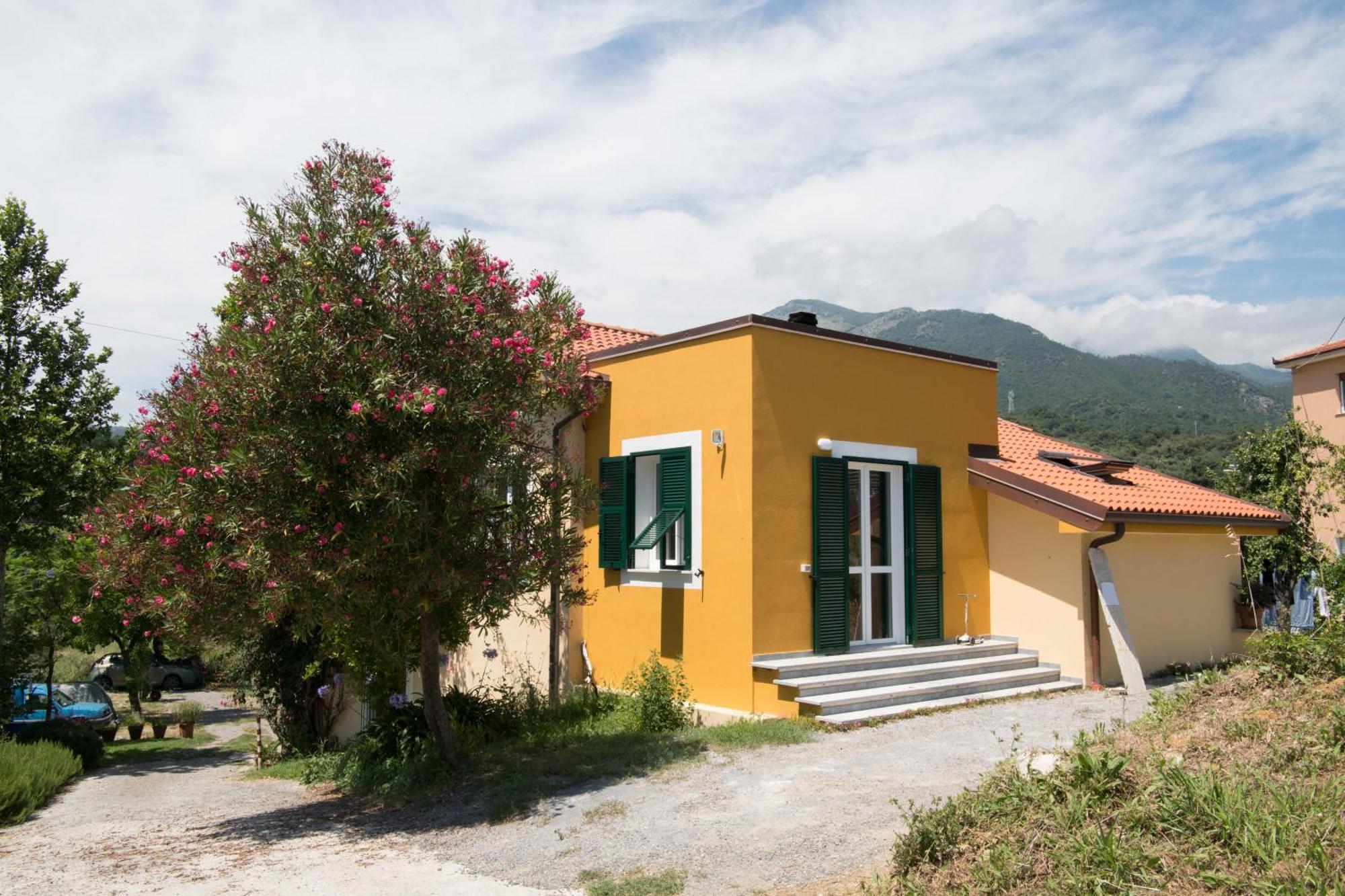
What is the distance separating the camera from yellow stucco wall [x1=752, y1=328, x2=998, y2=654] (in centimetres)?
1059

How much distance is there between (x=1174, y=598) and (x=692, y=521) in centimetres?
673

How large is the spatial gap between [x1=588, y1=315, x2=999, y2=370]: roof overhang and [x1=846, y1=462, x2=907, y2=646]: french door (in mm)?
1500

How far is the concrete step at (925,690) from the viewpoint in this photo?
9836mm

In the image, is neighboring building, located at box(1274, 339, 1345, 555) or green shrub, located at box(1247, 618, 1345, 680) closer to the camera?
green shrub, located at box(1247, 618, 1345, 680)

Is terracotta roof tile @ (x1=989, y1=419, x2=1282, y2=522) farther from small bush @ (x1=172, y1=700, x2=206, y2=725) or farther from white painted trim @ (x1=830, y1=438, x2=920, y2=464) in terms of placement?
small bush @ (x1=172, y1=700, x2=206, y2=725)

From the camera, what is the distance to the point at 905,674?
424 inches

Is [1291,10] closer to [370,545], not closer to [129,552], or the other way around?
[370,545]

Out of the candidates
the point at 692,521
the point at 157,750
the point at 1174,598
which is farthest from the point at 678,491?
the point at 157,750

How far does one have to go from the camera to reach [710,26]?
9.64 metres

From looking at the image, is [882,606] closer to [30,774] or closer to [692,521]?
[692,521]

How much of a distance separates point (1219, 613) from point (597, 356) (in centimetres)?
931

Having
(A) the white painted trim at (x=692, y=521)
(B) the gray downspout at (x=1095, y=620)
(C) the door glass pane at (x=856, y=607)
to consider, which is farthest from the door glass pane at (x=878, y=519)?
(B) the gray downspout at (x=1095, y=620)

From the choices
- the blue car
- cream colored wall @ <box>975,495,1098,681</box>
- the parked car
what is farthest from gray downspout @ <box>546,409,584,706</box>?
the parked car

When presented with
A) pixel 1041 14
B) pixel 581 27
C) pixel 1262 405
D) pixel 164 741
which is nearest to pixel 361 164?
pixel 581 27
